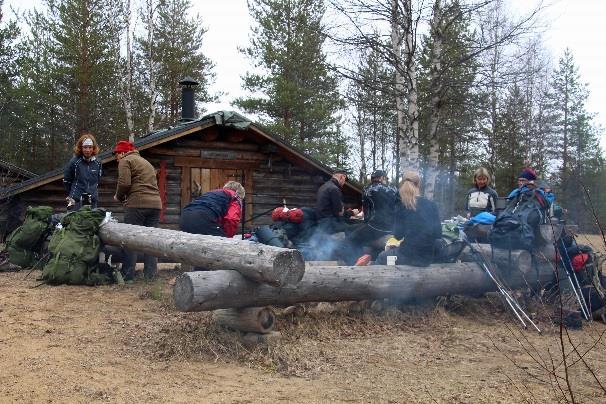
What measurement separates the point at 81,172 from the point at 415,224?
5.19 m

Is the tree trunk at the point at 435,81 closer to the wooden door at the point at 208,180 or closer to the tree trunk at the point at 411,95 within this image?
the tree trunk at the point at 411,95

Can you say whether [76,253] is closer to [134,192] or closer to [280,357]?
[134,192]

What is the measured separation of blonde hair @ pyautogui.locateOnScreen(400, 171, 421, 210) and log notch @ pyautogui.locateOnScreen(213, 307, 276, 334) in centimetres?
220

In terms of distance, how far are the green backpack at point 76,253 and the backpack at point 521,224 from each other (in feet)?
17.6

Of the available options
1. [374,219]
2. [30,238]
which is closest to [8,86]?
[30,238]

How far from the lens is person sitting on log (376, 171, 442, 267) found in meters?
6.68

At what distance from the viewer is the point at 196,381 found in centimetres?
441

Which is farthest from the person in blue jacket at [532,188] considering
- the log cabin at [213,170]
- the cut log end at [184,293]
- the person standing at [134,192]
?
the log cabin at [213,170]

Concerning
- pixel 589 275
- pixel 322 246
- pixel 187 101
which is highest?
pixel 187 101

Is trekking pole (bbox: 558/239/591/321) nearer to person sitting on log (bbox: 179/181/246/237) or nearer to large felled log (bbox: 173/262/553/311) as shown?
large felled log (bbox: 173/262/553/311)

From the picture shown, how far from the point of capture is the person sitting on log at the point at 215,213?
713cm

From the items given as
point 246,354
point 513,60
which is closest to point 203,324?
point 246,354

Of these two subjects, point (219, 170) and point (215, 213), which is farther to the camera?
point (219, 170)

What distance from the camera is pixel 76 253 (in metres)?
8.01
